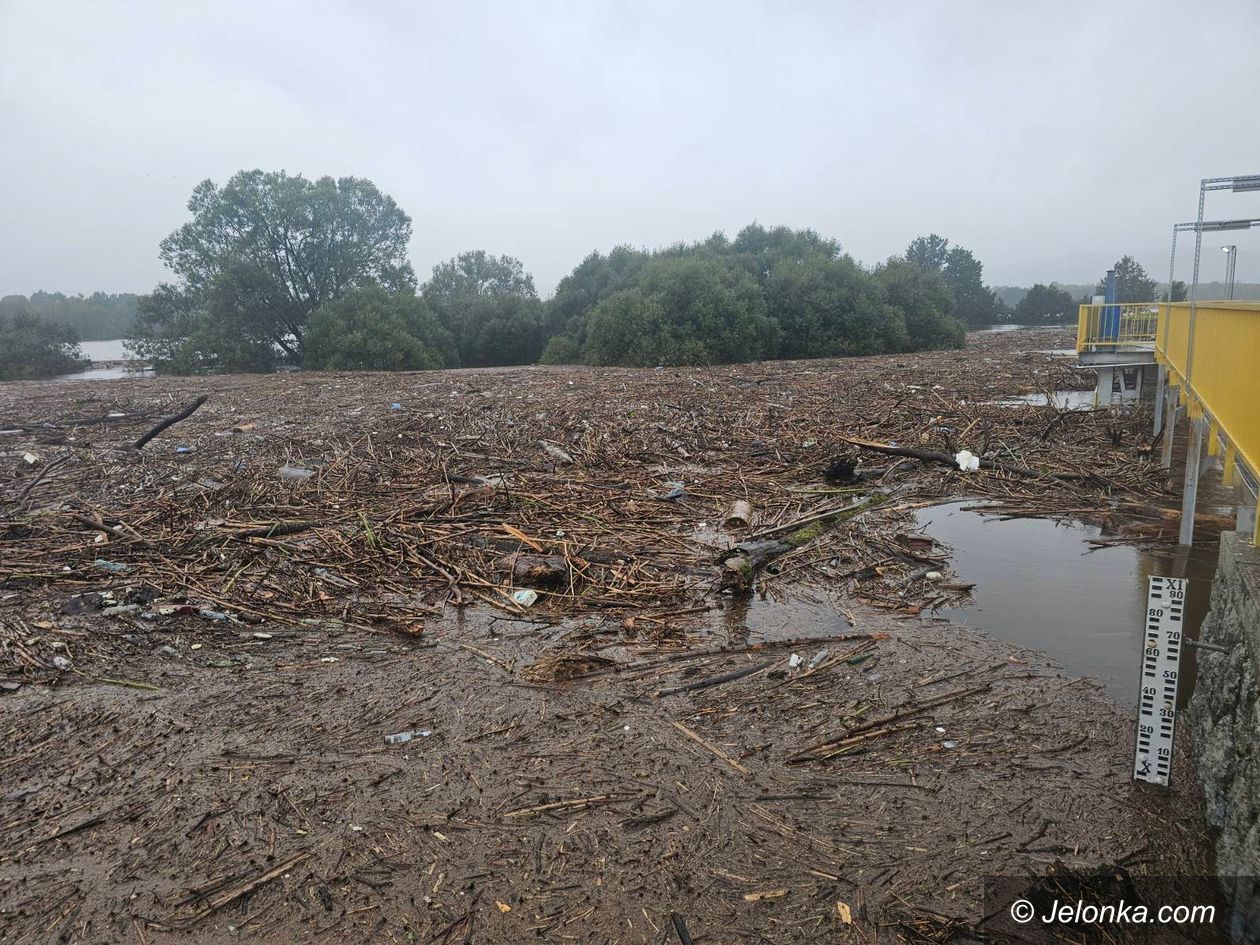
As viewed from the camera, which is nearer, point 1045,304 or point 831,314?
point 831,314

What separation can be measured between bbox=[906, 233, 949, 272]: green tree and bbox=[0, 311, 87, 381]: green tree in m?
74.3

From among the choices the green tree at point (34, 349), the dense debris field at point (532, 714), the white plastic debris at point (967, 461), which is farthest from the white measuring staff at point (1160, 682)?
the green tree at point (34, 349)

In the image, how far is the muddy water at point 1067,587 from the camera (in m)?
4.38

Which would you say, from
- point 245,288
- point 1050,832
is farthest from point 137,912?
point 245,288

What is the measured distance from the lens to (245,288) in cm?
3466

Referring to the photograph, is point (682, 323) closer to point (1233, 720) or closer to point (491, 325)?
point (491, 325)

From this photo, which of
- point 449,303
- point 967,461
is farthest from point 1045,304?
point 967,461

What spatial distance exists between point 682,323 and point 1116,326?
67.2ft

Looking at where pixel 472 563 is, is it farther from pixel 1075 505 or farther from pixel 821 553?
pixel 1075 505

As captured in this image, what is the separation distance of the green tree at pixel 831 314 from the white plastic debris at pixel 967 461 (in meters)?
26.1

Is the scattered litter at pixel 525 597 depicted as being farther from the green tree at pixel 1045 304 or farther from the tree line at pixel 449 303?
the green tree at pixel 1045 304

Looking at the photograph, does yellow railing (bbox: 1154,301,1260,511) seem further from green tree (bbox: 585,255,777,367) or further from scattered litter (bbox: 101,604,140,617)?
green tree (bbox: 585,255,777,367)

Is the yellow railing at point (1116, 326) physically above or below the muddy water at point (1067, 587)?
above

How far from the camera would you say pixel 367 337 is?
3281 centimetres
